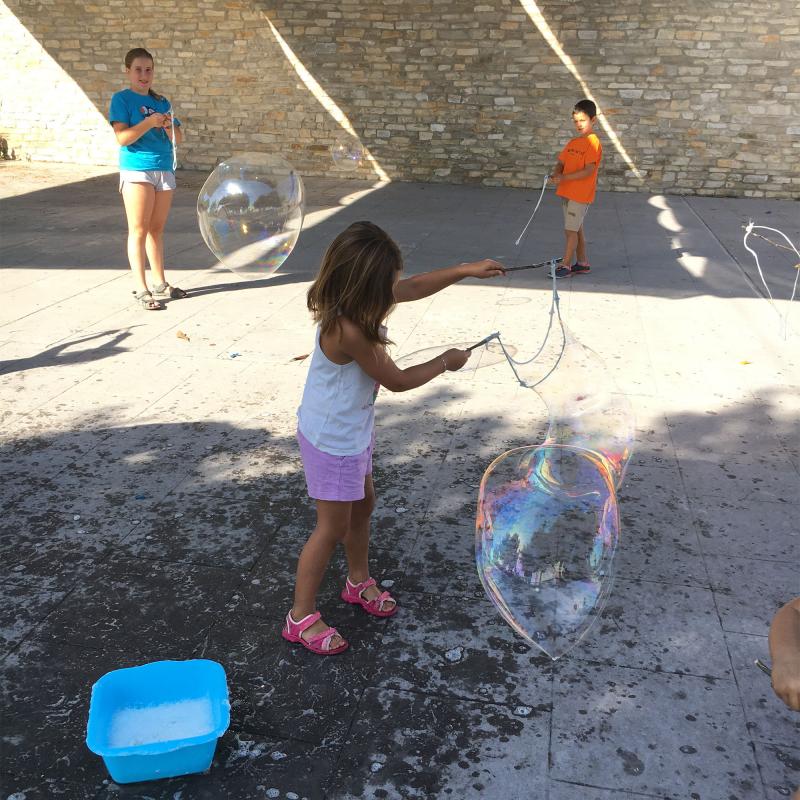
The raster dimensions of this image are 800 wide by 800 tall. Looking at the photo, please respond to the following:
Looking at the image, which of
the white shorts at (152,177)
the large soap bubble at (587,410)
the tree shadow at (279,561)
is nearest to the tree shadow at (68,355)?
the tree shadow at (279,561)

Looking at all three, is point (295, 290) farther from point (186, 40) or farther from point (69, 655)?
point (186, 40)

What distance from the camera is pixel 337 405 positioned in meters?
2.40

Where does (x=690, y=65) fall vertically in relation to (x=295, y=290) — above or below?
above

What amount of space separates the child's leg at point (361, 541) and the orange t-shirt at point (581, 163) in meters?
4.92

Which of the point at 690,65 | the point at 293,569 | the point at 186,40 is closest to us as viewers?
the point at 293,569

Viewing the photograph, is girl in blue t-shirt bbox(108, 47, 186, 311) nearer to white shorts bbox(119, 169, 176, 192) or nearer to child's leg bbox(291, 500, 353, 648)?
white shorts bbox(119, 169, 176, 192)

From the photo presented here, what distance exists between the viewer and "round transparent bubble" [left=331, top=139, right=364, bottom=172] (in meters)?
12.9

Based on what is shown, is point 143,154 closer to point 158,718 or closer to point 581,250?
point 581,250

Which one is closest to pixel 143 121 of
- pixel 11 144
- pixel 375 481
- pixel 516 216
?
pixel 375 481

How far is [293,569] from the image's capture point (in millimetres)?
3041

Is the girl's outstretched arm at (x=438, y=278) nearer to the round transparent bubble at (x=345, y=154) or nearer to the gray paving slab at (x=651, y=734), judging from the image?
the gray paving slab at (x=651, y=734)

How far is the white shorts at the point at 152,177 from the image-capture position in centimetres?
577

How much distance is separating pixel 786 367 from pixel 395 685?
3.91 meters

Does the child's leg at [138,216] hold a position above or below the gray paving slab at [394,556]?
above
